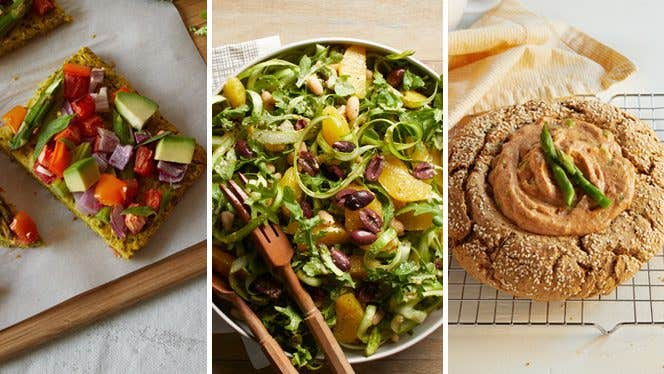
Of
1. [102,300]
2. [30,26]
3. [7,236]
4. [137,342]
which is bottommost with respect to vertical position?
[137,342]

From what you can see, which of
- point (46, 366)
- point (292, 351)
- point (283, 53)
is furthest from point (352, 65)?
point (46, 366)

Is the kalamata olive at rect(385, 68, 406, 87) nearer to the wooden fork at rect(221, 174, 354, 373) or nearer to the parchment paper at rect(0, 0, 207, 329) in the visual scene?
the wooden fork at rect(221, 174, 354, 373)

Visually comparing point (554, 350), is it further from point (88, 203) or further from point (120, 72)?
point (120, 72)

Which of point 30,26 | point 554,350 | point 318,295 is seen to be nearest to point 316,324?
point 318,295

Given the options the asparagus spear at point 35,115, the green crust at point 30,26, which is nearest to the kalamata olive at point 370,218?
the asparagus spear at point 35,115

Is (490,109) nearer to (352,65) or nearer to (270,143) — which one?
(352,65)

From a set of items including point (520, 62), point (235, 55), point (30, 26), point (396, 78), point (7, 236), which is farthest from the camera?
point (30, 26)

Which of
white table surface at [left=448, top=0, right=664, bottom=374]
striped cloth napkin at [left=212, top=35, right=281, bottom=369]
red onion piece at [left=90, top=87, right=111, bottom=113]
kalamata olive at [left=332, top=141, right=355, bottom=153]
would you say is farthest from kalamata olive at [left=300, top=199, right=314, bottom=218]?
red onion piece at [left=90, top=87, right=111, bottom=113]

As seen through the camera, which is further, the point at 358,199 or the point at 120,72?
the point at 120,72
